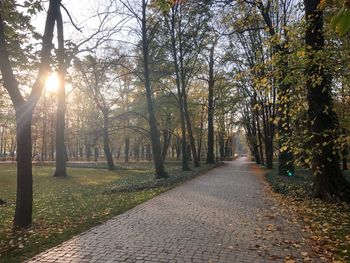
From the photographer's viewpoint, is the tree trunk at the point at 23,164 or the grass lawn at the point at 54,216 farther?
the tree trunk at the point at 23,164

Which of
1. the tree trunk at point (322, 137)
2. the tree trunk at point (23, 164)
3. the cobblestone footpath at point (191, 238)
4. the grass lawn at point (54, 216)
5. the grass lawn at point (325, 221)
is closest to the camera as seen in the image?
the cobblestone footpath at point (191, 238)

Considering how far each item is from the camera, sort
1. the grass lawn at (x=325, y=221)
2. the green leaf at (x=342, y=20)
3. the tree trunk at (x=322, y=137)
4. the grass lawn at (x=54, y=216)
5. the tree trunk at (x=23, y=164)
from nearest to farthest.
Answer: the green leaf at (x=342, y=20) < the grass lawn at (x=325, y=221) < the grass lawn at (x=54, y=216) < the tree trunk at (x=23, y=164) < the tree trunk at (x=322, y=137)

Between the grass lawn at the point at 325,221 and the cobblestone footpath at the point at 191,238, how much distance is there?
349 mm

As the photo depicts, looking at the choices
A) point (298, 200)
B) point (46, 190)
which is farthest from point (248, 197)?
point (46, 190)

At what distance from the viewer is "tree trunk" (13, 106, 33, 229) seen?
7.67 metres

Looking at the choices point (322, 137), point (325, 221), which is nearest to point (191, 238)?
point (325, 221)

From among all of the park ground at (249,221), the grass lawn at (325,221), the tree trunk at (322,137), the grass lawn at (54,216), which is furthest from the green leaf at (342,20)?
the tree trunk at (322,137)

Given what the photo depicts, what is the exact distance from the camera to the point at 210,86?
3409cm

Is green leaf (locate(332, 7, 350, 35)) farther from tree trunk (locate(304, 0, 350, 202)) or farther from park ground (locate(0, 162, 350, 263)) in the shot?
tree trunk (locate(304, 0, 350, 202))

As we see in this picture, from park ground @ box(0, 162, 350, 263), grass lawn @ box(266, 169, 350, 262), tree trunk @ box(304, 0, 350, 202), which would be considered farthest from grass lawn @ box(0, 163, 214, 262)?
tree trunk @ box(304, 0, 350, 202)

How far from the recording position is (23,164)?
7703 mm

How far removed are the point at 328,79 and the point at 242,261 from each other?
238 inches

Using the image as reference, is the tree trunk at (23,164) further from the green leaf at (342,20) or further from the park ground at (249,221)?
the green leaf at (342,20)

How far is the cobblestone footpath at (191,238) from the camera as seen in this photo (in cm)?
554
